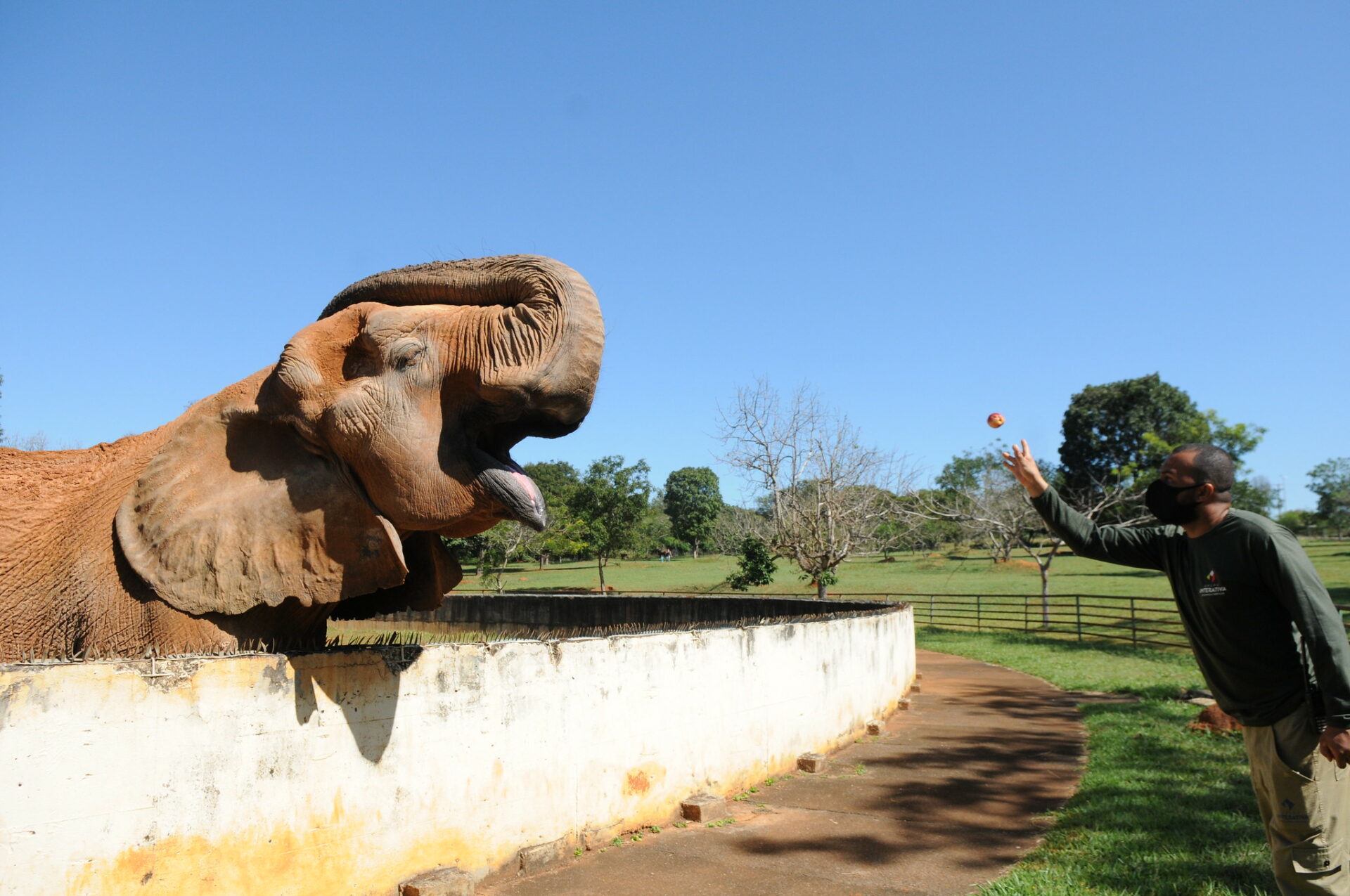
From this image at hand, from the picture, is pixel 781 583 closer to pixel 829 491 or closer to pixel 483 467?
pixel 829 491

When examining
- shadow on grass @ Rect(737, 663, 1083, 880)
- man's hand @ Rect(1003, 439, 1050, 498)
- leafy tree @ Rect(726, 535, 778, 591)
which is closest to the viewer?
man's hand @ Rect(1003, 439, 1050, 498)

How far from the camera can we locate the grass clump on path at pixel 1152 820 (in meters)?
4.64

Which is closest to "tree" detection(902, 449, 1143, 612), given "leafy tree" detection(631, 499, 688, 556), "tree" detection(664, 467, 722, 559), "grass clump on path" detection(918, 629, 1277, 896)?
"grass clump on path" detection(918, 629, 1277, 896)

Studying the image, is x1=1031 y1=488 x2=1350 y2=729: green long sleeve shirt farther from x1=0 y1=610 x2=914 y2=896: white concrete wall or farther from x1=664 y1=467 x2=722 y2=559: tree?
x1=664 y1=467 x2=722 y2=559: tree

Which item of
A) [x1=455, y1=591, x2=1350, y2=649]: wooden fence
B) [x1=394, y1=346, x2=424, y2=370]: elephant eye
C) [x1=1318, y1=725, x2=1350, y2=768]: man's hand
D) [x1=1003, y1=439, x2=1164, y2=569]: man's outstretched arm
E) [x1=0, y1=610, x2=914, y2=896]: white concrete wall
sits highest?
[x1=394, y1=346, x2=424, y2=370]: elephant eye

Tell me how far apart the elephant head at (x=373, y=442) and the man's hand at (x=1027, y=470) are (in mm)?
1948

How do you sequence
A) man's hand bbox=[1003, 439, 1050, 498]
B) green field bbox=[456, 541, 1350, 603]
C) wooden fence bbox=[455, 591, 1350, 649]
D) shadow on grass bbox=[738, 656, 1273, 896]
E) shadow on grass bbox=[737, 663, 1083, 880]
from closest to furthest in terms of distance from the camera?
man's hand bbox=[1003, 439, 1050, 498] < shadow on grass bbox=[738, 656, 1273, 896] < shadow on grass bbox=[737, 663, 1083, 880] < wooden fence bbox=[455, 591, 1350, 649] < green field bbox=[456, 541, 1350, 603]

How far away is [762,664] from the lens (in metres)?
7.45

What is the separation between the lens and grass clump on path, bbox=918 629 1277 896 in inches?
183

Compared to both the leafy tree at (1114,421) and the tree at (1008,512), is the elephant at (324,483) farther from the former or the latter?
the leafy tree at (1114,421)

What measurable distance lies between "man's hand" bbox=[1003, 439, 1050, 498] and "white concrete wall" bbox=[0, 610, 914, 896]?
9.57 feet

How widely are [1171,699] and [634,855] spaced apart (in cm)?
940

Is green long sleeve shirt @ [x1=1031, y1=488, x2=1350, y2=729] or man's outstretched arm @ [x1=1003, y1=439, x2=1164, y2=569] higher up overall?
man's outstretched arm @ [x1=1003, y1=439, x2=1164, y2=569]

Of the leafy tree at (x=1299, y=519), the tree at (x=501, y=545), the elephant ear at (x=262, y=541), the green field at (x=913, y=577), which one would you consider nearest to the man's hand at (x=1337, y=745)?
the elephant ear at (x=262, y=541)
